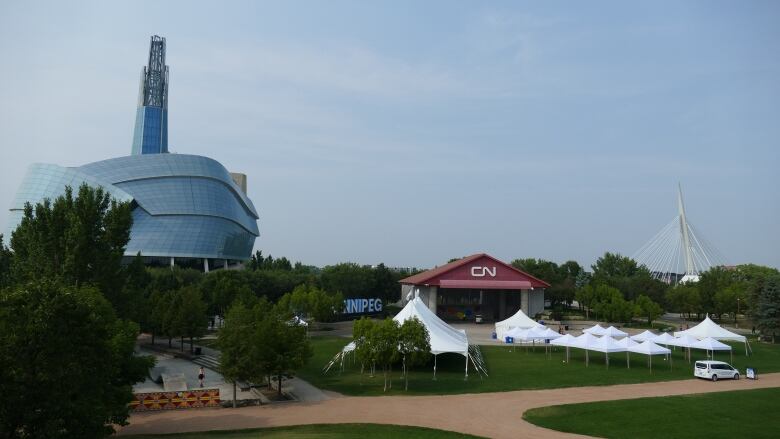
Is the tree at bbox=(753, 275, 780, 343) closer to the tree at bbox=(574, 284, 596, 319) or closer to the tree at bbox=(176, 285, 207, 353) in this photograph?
the tree at bbox=(574, 284, 596, 319)

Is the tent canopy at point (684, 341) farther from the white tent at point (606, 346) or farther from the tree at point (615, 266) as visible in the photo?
the tree at point (615, 266)

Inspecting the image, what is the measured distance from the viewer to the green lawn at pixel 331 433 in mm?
17422

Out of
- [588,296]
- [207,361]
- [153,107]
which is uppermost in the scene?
[153,107]

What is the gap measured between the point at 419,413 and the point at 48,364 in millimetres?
13142

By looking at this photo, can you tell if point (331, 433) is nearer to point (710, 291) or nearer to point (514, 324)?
point (514, 324)

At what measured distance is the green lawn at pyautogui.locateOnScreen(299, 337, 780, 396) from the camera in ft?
84.7

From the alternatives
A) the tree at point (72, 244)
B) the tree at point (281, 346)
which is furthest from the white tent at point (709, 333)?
the tree at point (72, 244)

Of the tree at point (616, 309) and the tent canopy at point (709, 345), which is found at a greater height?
the tree at point (616, 309)

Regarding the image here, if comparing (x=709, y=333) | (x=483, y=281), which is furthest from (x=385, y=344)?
(x=483, y=281)

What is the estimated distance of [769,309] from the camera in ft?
149

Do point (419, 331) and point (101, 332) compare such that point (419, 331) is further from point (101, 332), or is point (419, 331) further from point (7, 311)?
point (7, 311)

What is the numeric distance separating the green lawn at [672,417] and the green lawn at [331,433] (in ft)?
14.3

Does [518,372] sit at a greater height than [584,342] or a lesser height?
lesser

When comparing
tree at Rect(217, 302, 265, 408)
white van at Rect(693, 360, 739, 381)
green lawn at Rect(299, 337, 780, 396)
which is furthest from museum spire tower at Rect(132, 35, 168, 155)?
white van at Rect(693, 360, 739, 381)
